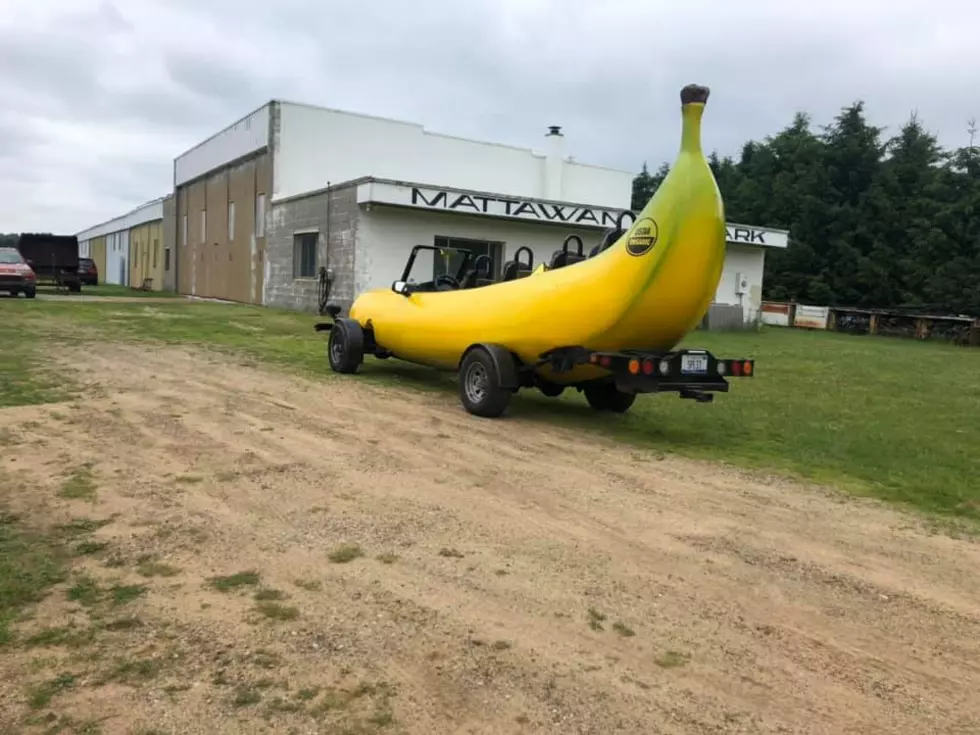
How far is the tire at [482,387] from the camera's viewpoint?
8.26m

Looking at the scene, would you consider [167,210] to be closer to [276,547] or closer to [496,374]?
[496,374]

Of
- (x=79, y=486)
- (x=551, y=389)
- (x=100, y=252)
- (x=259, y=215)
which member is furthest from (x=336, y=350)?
(x=100, y=252)

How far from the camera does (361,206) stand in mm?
21172

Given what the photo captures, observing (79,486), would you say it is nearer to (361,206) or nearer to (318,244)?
(361,206)

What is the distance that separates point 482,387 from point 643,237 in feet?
8.07

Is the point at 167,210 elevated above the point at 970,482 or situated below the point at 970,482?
above

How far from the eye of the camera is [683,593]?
395 cm

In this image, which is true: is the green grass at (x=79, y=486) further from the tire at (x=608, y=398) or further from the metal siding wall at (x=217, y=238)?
the metal siding wall at (x=217, y=238)

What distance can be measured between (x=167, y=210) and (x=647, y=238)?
42483mm

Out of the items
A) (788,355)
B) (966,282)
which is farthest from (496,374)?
(966,282)

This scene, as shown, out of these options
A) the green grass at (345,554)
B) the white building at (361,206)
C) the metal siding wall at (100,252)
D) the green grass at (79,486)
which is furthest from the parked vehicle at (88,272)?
the green grass at (345,554)

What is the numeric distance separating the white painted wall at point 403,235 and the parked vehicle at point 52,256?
17.8 m

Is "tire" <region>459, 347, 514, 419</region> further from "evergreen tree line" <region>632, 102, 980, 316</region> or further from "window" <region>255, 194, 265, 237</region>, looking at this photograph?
"evergreen tree line" <region>632, 102, 980, 316</region>

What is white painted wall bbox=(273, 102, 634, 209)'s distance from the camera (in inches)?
1083
